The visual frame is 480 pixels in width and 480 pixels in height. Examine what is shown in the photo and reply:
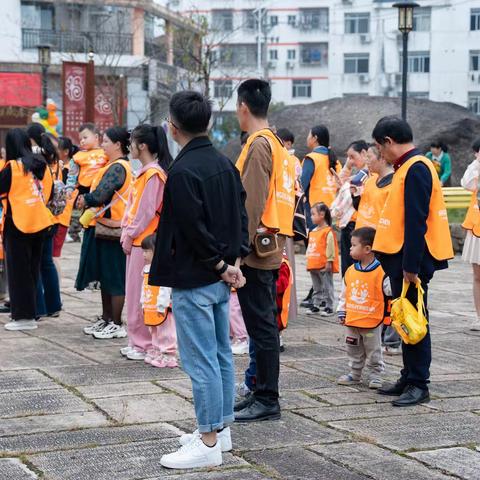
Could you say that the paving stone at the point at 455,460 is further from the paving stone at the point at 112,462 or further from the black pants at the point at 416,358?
the black pants at the point at 416,358

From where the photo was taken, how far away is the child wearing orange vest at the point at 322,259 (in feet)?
33.3

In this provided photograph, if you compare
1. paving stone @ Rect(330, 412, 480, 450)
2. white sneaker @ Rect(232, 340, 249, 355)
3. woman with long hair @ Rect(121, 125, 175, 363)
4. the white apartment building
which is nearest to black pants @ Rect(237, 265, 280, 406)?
paving stone @ Rect(330, 412, 480, 450)

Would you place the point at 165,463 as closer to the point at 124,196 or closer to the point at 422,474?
the point at 422,474

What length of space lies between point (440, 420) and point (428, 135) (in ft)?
54.6

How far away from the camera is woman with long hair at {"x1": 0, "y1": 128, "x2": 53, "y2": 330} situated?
8961 millimetres

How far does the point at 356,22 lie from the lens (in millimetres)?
52594

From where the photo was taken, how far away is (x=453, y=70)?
161 feet

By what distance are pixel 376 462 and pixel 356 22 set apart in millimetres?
49425

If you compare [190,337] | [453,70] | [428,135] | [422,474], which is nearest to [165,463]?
[190,337]

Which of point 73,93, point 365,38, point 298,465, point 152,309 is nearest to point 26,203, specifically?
point 152,309

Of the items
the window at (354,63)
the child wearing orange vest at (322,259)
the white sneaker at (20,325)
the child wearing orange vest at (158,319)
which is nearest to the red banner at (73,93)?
the child wearing orange vest at (322,259)

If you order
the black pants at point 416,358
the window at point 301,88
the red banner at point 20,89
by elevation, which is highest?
the window at point 301,88

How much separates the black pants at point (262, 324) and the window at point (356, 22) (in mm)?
47658

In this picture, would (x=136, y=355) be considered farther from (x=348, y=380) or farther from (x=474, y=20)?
(x=474, y=20)
